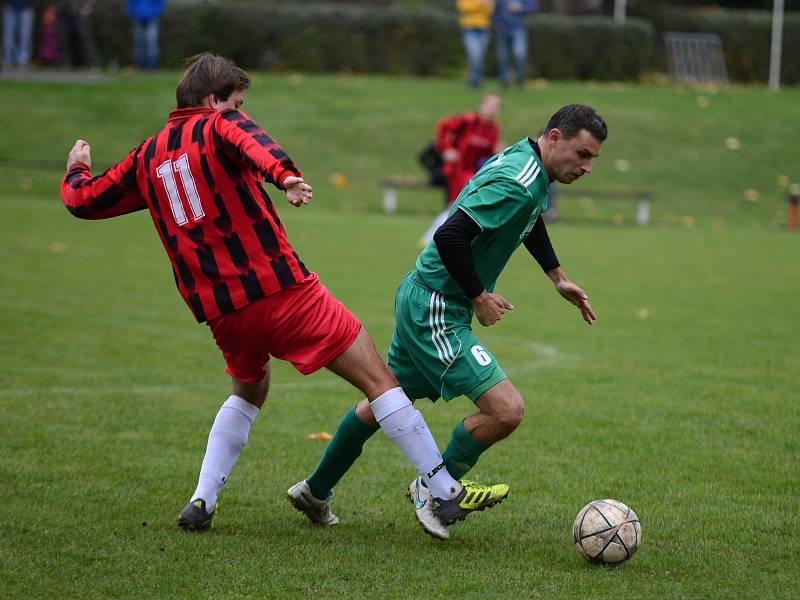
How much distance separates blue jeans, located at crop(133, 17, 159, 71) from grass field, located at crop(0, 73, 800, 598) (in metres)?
9.42

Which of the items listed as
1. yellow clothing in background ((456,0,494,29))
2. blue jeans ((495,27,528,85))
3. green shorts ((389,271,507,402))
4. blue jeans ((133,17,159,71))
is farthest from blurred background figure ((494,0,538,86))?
green shorts ((389,271,507,402))

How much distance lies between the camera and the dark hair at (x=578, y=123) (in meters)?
4.91

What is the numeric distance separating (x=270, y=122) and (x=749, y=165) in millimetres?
10144

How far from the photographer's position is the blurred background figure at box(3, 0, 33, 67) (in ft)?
90.3

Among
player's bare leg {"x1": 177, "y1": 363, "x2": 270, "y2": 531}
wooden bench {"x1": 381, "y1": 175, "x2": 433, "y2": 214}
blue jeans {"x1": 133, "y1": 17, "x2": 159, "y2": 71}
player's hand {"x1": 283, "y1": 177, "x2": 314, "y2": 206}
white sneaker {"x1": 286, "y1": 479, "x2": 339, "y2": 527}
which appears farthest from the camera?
blue jeans {"x1": 133, "y1": 17, "x2": 159, "y2": 71}

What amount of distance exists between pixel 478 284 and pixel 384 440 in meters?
2.30

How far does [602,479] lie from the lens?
596 centimetres

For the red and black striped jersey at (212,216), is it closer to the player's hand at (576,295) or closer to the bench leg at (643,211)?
the player's hand at (576,295)

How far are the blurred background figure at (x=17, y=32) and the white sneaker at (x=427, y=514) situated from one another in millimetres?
24827

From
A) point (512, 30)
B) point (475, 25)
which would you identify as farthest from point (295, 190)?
point (512, 30)

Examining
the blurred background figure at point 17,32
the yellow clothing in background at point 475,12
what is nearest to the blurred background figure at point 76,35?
the blurred background figure at point 17,32

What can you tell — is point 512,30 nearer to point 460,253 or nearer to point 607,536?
point 460,253

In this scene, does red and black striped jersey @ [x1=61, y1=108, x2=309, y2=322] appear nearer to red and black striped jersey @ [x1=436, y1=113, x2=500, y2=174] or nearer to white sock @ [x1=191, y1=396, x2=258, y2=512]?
white sock @ [x1=191, y1=396, x2=258, y2=512]

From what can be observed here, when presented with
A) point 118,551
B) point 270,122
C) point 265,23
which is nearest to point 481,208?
point 118,551
